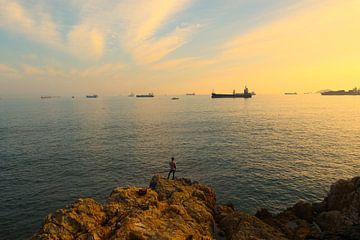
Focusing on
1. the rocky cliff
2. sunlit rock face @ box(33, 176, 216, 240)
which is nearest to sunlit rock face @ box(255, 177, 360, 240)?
the rocky cliff

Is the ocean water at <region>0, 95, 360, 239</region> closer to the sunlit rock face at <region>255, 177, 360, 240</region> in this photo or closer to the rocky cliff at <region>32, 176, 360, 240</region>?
the sunlit rock face at <region>255, 177, 360, 240</region>

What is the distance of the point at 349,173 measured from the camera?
117 feet

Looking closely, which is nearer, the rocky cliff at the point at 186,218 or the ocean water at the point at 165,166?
the rocky cliff at the point at 186,218

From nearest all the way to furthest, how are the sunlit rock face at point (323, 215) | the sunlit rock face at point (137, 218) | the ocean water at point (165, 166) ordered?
the sunlit rock face at point (137, 218) → the sunlit rock face at point (323, 215) → the ocean water at point (165, 166)

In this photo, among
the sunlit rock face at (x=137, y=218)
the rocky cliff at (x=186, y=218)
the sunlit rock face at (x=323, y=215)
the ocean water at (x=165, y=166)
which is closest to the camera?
→ the sunlit rock face at (x=137, y=218)

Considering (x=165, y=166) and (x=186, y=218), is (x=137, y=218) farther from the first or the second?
(x=165, y=166)

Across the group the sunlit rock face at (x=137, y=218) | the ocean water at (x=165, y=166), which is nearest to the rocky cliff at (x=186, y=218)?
the sunlit rock face at (x=137, y=218)

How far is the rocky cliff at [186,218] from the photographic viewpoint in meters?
15.6

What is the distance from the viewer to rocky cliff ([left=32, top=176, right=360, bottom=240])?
15562mm

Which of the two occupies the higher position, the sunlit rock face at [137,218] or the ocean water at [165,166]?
the sunlit rock face at [137,218]

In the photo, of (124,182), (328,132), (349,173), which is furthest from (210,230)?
(328,132)

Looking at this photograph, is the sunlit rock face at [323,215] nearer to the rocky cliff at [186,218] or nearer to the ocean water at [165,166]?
the rocky cliff at [186,218]

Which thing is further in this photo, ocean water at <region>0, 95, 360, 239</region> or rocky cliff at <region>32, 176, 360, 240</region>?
ocean water at <region>0, 95, 360, 239</region>

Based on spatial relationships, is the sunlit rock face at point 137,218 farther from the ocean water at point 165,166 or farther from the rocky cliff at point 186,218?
the ocean water at point 165,166
